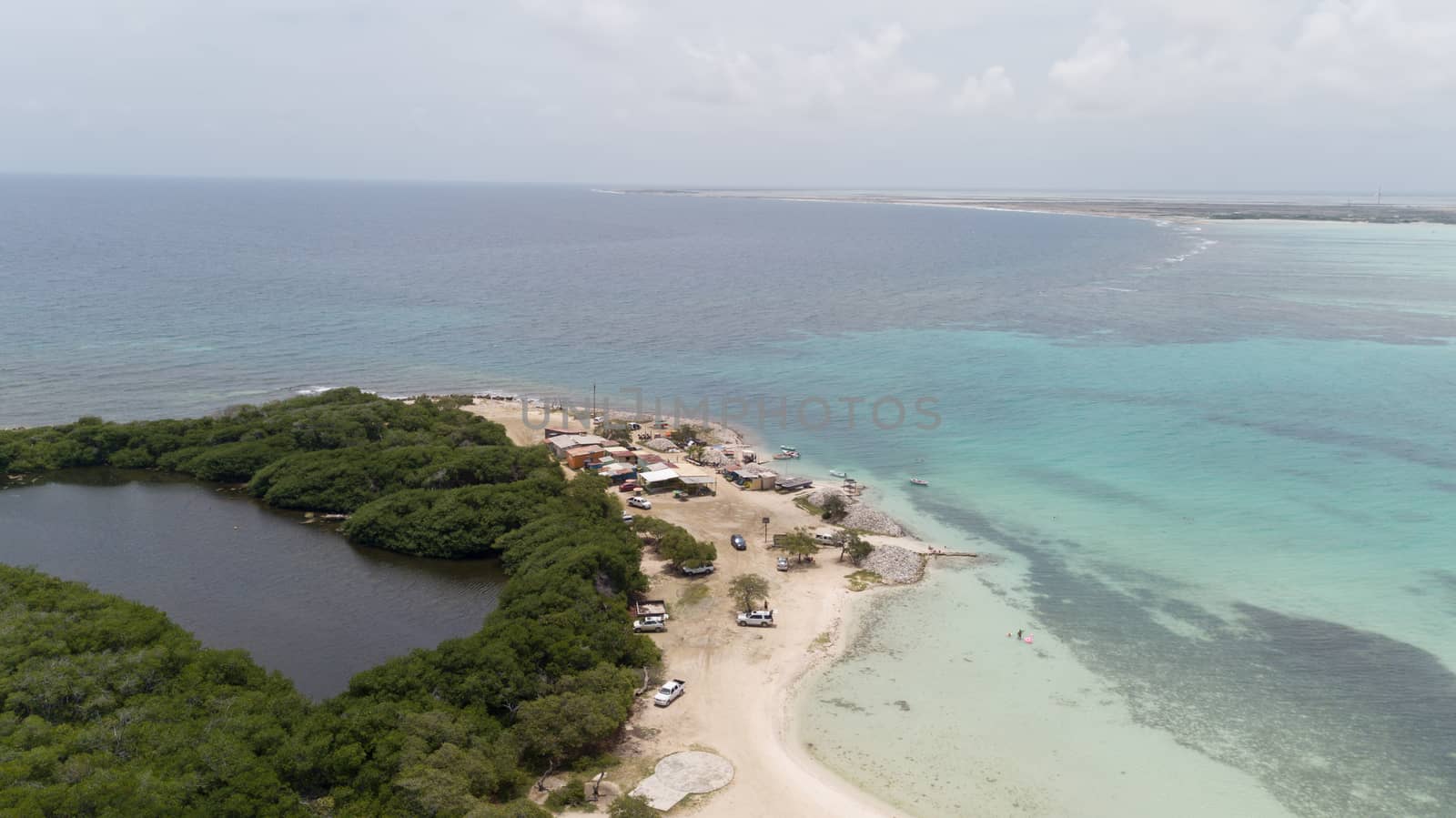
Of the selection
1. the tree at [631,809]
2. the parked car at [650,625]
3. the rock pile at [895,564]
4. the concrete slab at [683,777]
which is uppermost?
the rock pile at [895,564]

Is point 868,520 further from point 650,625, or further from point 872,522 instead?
point 650,625

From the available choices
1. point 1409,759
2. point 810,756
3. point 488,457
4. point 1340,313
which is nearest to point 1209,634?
point 1409,759

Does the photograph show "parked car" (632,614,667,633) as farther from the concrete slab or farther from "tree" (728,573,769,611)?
the concrete slab

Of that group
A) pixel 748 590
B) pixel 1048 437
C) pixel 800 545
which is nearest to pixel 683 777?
pixel 748 590

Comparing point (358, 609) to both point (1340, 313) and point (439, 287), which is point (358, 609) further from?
point (1340, 313)

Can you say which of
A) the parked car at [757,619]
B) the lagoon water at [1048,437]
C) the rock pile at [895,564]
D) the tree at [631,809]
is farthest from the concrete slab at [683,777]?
the rock pile at [895,564]

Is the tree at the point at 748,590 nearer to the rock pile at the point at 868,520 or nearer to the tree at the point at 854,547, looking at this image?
the tree at the point at 854,547

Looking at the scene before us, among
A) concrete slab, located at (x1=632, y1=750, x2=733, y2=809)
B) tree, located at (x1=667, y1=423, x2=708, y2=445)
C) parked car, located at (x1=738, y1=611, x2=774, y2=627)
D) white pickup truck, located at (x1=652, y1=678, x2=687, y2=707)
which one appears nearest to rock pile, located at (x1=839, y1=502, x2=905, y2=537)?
parked car, located at (x1=738, y1=611, x2=774, y2=627)
